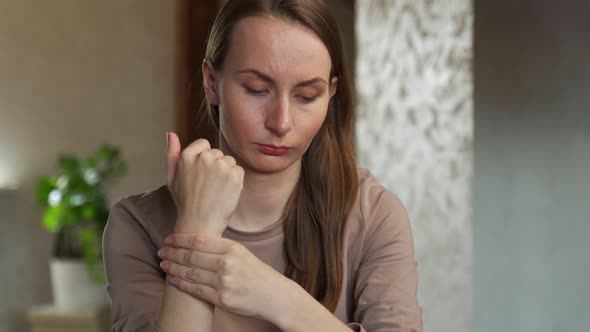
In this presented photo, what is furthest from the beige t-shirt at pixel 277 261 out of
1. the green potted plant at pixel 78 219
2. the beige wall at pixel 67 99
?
the beige wall at pixel 67 99

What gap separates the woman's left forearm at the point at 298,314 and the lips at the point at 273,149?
A: 0.19 metres

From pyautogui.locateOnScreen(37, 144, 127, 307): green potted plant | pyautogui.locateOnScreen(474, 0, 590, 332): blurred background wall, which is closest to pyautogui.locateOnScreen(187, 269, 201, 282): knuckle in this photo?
pyautogui.locateOnScreen(474, 0, 590, 332): blurred background wall

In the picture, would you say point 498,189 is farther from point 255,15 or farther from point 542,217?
point 255,15

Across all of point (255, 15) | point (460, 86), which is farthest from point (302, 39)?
point (460, 86)

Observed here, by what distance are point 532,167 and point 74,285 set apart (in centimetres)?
276

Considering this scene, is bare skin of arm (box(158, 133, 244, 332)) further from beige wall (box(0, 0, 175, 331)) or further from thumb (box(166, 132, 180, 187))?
beige wall (box(0, 0, 175, 331))

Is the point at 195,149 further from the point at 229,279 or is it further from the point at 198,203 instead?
the point at 229,279

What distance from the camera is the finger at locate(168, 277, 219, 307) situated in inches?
40.3

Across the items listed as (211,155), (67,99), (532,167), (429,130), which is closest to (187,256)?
(211,155)

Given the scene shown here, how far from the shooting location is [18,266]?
5141 millimetres

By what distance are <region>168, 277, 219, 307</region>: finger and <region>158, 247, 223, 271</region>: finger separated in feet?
0.08

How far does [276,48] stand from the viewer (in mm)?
1066

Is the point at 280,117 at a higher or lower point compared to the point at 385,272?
higher

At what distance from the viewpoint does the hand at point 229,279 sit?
40.0 inches
